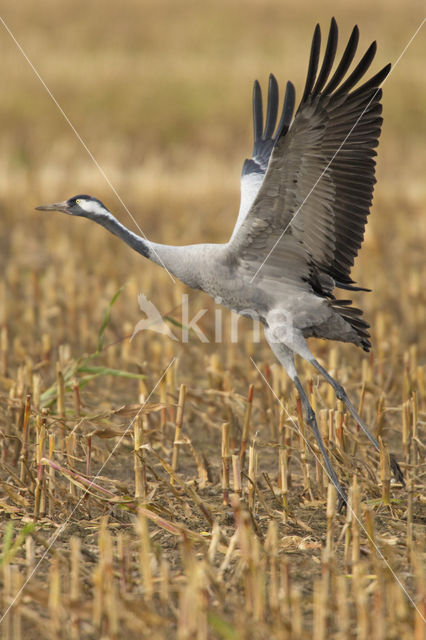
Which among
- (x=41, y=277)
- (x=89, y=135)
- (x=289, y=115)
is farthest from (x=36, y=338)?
(x=89, y=135)

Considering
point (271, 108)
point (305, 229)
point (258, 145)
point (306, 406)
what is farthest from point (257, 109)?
point (306, 406)

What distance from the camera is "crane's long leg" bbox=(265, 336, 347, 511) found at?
405cm

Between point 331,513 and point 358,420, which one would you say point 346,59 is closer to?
point 358,420

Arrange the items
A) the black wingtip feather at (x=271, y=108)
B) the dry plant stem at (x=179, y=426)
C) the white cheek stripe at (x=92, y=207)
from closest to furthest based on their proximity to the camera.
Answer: the white cheek stripe at (x=92, y=207), the dry plant stem at (x=179, y=426), the black wingtip feather at (x=271, y=108)

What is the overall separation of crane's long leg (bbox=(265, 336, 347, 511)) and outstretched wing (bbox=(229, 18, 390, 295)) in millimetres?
370

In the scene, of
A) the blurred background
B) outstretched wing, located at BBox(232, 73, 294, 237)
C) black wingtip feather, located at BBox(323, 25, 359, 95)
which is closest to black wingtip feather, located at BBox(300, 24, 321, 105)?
black wingtip feather, located at BBox(323, 25, 359, 95)

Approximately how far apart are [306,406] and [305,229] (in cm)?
93

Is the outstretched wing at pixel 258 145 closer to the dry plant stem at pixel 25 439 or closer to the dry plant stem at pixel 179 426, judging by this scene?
the dry plant stem at pixel 179 426

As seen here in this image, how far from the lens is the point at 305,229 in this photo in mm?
4402

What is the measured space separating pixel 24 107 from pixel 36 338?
12559 mm

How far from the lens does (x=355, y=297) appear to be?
28.2 feet

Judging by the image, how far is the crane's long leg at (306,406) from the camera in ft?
13.3

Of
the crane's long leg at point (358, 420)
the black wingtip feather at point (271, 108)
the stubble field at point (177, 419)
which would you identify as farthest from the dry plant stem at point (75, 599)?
the black wingtip feather at point (271, 108)

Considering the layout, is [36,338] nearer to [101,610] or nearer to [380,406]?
[380,406]
